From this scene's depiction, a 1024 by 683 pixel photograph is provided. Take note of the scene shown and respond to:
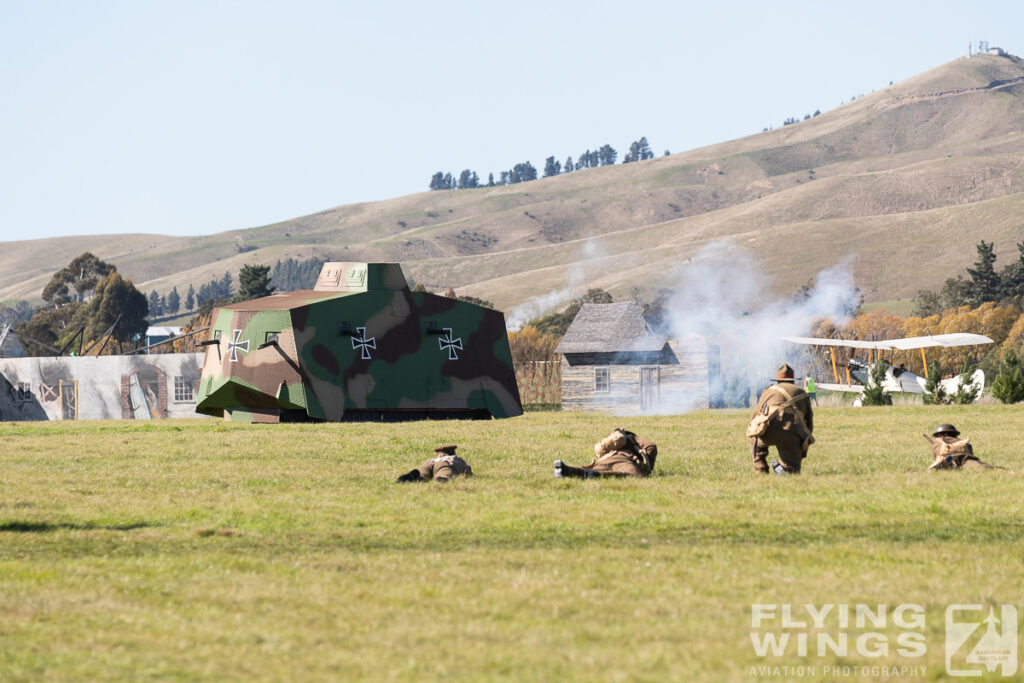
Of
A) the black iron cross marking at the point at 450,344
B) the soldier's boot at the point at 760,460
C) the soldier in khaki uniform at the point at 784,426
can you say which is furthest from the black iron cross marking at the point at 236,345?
the soldier in khaki uniform at the point at 784,426

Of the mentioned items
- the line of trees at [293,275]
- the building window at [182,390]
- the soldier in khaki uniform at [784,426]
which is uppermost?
the line of trees at [293,275]

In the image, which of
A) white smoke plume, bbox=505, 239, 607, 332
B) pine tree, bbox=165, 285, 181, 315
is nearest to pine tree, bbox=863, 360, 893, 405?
white smoke plume, bbox=505, 239, 607, 332

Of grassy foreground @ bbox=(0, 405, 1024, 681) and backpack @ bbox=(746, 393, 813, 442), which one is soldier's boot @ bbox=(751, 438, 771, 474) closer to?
grassy foreground @ bbox=(0, 405, 1024, 681)

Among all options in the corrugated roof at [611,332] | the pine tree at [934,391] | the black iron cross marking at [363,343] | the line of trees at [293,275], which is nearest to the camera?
the black iron cross marking at [363,343]

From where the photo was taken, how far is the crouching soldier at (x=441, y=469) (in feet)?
50.2

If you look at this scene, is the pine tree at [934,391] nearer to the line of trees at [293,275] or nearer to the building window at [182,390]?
the building window at [182,390]

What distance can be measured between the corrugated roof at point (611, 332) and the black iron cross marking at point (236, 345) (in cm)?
2250

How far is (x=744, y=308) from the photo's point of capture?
11256 cm

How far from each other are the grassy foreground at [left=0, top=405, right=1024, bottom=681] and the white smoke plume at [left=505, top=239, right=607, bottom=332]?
246ft

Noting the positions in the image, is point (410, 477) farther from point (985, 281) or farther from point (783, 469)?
point (985, 281)

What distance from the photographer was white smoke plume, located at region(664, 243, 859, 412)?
52.3 meters

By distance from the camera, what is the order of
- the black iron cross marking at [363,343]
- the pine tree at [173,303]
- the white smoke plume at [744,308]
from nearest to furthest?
1. the black iron cross marking at [363,343]
2. the white smoke plume at [744,308]
3. the pine tree at [173,303]

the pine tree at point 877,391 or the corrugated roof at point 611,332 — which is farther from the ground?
the corrugated roof at point 611,332

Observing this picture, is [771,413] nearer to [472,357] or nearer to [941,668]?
[941,668]
